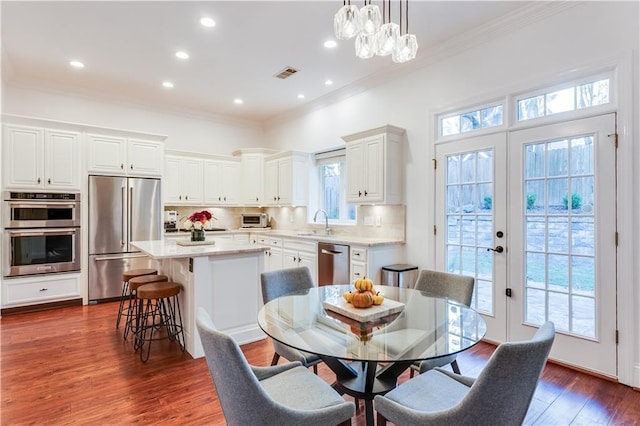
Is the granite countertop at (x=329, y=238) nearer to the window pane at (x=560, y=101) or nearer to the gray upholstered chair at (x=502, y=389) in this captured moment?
the window pane at (x=560, y=101)

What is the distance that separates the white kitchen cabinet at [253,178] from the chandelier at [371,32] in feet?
14.6

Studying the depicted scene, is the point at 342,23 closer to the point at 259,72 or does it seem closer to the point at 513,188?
the point at 513,188

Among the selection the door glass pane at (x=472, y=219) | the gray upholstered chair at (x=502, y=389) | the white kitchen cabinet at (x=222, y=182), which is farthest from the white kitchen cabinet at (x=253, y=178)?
the gray upholstered chair at (x=502, y=389)

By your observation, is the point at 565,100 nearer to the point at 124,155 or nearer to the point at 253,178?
the point at 253,178

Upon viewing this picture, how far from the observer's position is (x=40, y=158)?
4281mm

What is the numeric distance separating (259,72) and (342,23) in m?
2.83

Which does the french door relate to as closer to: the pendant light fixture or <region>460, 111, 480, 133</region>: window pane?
<region>460, 111, 480, 133</region>: window pane

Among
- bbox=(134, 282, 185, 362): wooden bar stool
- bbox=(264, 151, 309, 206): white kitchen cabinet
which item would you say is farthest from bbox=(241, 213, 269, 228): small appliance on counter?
bbox=(134, 282, 185, 362): wooden bar stool

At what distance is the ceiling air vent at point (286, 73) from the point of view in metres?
4.29

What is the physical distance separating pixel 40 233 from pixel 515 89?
575cm

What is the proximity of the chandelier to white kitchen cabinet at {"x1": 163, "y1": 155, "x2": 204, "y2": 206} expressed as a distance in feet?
14.9

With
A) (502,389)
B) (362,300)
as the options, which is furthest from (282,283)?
(502,389)

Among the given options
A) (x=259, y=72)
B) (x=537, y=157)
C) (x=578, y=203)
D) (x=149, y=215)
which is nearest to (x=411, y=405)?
(x=578, y=203)

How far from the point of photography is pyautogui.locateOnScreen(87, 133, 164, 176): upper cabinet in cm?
463
